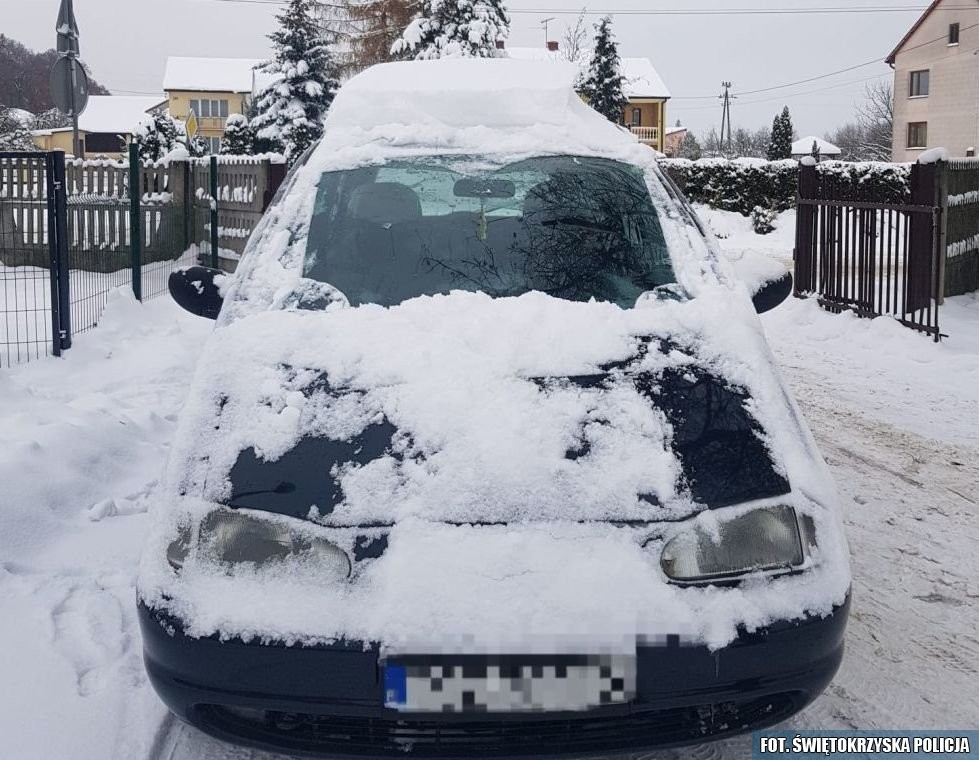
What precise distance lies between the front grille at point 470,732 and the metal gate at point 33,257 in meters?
6.04

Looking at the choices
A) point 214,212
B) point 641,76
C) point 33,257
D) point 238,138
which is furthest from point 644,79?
point 33,257

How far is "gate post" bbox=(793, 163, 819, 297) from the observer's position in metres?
11.9

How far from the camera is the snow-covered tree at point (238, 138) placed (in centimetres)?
4605

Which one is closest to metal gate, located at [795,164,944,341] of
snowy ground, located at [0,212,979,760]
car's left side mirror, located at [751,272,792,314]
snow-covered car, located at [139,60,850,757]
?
snowy ground, located at [0,212,979,760]

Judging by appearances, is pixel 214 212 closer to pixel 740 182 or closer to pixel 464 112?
pixel 464 112

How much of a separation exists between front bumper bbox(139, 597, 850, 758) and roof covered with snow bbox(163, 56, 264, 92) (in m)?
97.3

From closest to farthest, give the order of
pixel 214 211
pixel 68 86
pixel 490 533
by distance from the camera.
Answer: pixel 490 533 → pixel 68 86 → pixel 214 211

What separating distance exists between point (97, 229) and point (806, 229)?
24.8 ft

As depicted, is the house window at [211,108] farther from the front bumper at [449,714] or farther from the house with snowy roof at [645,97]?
the front bumper at [449,714]

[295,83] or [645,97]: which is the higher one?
[645,97]

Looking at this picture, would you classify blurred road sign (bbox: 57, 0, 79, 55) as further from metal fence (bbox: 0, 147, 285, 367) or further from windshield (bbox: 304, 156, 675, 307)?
windshield (bbox: 304, 156, 675, 307)

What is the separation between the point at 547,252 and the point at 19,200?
5.59 m

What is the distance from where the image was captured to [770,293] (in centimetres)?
390

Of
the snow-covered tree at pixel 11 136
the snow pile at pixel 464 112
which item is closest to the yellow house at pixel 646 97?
the snow-covered tree at pixel 11 136
